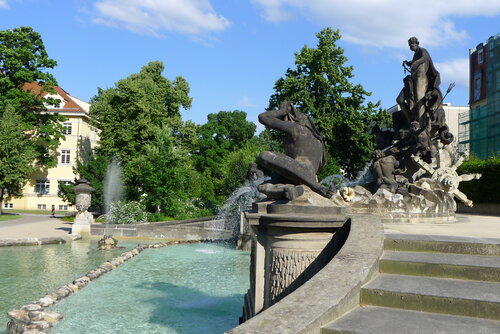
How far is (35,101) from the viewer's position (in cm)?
3847

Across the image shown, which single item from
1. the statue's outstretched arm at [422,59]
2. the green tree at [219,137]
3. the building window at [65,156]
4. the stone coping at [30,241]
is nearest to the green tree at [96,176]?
the stone coping at [30,241]

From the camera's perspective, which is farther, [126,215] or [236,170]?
[236,170]

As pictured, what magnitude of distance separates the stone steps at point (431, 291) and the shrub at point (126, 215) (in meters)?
21.4

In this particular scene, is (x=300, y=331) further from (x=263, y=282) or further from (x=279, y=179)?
(x=279, y=179)

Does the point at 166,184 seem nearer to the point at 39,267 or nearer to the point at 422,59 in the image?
the point at 39,267

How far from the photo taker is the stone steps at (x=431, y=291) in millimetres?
3355

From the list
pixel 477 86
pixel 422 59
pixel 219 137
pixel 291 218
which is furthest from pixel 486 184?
pixel 219 137

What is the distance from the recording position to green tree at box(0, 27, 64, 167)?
37.1 metres

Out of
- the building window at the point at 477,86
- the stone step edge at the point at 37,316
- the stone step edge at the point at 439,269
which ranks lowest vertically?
the stone step edge at the point at 37,316

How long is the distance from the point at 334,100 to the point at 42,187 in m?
34.7

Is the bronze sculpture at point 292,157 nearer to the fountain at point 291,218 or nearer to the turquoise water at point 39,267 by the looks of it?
the fountain at point 291,218

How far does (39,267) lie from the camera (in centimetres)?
1277

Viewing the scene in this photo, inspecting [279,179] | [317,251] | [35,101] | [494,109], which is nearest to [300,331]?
[317,251]

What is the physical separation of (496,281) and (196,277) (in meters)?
8.59
